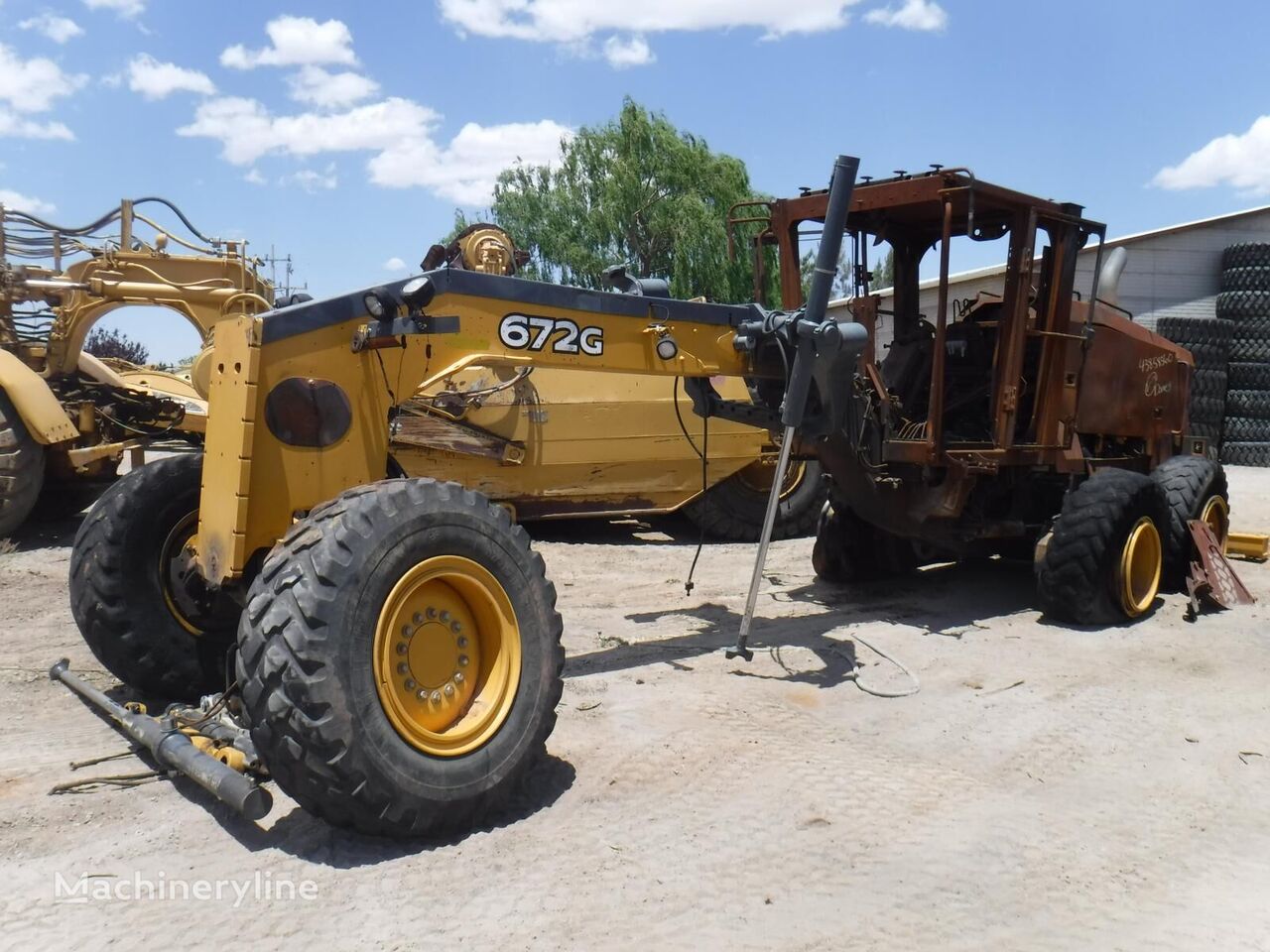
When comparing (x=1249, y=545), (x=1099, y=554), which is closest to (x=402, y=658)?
(x=1099, y=554)

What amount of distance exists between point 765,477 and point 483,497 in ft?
24.0

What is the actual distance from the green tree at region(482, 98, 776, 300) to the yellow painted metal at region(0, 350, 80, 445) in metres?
20.4

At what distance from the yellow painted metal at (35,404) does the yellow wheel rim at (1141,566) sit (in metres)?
8.68

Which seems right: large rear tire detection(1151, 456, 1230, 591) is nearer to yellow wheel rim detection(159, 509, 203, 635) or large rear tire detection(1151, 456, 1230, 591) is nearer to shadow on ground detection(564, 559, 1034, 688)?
shadow on ground detection(564, 559, 1034, 688)

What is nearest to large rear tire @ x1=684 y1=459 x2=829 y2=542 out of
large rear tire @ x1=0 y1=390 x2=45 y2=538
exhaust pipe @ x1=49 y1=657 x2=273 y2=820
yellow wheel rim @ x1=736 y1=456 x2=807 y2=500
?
yellow wheel rim @ x1=736 y1=456 x2=807 y2=500

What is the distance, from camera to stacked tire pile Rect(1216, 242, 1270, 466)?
17.9 metres

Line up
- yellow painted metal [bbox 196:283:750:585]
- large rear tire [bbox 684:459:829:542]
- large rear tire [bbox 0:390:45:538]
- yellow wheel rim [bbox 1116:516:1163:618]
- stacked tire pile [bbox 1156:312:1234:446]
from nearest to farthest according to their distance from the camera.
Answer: yellow painted metal [bbox 196:283:750:585], yellow wheel rim [bbox 1116:516:1163:618], large rear tire [bbox 0:390:45:538], large rear tire [bbox 684:459:829:542], stacked tire pile [bbox 1156:312:1234:446]

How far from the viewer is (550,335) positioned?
17.1 ft

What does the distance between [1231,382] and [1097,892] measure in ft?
55.2

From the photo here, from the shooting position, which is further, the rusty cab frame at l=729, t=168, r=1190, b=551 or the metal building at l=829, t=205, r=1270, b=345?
the metal building at l=829, t=205, r=1270, b=345

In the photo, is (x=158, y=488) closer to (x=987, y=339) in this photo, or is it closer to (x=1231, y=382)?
(x=987, y=339)

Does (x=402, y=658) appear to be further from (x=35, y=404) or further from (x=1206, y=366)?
(x=1206, y=366)

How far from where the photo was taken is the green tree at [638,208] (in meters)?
29.4

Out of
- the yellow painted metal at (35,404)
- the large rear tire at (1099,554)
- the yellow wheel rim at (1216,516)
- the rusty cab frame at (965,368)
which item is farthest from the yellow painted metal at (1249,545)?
the yellow painted metal at (35,404)
